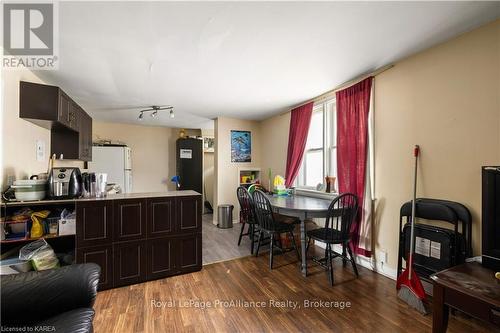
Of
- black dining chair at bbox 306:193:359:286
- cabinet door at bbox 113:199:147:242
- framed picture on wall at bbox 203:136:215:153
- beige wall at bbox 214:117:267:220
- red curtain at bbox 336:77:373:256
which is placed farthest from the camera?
framed picture on wall at bbox 203:136:215:153

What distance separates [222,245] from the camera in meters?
3.35

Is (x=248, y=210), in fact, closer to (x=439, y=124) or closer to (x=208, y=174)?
(x=439, y=124)

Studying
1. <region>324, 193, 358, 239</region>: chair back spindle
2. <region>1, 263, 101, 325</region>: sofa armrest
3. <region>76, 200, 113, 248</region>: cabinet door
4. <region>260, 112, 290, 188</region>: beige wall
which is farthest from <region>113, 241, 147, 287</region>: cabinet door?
<region>260, 112, 290, 188</region>: beige wall

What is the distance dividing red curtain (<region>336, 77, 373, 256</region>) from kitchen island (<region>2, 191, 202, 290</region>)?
1.90m

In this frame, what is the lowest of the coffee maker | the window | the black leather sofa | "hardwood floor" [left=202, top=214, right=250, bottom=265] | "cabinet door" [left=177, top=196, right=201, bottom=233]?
"hardwood floor" [left=202, top=214, right=250, bottom=265]

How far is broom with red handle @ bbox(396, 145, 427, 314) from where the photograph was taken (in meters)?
1.79

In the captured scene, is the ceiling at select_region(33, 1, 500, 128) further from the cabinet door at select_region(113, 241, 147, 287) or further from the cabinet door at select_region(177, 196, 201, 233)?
the cabinet door at select_region(113, 241, 147, 287)

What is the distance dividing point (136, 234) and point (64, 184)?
32.5 inches

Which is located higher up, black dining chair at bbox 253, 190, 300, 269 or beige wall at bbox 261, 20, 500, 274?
beige wall at bbox 261, 20, 500, 274

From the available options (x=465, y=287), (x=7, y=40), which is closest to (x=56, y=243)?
(x=7, y=40)

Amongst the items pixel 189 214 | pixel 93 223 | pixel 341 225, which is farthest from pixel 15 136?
pixel 341 225

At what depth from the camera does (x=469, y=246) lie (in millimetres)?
1694

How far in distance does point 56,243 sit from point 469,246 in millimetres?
3797

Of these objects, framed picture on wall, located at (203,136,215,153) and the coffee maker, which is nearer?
the coffee maker
